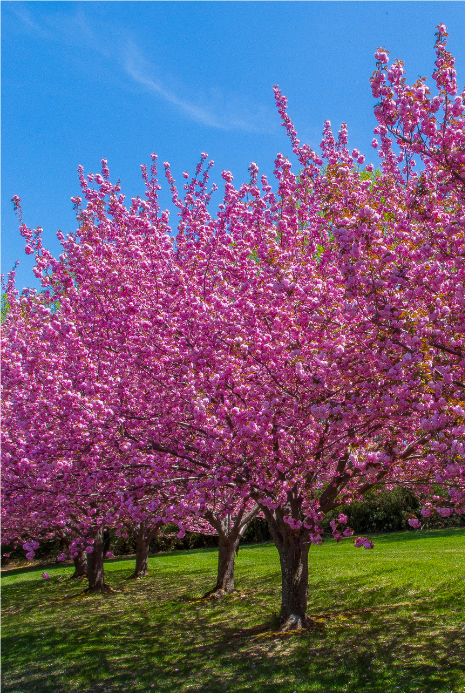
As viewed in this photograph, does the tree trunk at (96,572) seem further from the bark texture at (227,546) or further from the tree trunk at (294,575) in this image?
the tree trunk at (294,575)

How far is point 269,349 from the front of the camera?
8.79 m

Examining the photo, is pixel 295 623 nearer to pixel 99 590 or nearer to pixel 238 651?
pixel 238 651

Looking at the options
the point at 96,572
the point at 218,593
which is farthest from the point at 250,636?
the point at 96,572

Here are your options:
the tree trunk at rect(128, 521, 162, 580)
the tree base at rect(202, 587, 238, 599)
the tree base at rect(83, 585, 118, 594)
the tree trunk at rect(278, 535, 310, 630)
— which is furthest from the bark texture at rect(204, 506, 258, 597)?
the tree trunk at rect(128, 521, 162, 580)

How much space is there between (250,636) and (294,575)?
159 centimetres

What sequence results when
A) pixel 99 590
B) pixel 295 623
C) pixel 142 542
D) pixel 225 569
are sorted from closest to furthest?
1. pixel 295 623
2. pixel 225 569
3. pixel 99 590
4. pixel 142 542

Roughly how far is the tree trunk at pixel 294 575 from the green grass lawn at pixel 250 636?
0.46 meters

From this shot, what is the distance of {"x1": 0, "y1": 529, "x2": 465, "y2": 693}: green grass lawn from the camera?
28.3ft

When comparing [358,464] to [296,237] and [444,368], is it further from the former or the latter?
[296,237]

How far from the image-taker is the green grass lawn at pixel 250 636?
8.63m

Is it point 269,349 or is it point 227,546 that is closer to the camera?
point 269,349

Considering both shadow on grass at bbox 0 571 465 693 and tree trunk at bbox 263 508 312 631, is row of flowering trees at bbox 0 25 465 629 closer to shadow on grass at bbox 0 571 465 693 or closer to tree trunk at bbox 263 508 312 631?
tree trunk at bbox 263 508 312 631

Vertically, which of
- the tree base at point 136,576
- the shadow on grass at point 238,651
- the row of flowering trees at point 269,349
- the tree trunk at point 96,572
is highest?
the row of flowering trees at point 269,349

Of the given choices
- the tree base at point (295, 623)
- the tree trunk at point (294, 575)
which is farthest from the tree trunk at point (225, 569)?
the tree base at point (295, 623)
